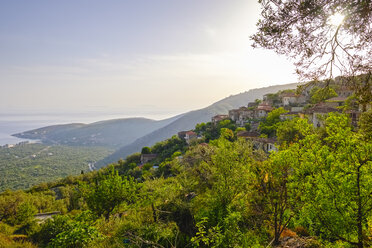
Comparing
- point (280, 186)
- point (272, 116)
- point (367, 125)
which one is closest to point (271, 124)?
point (272, 116)

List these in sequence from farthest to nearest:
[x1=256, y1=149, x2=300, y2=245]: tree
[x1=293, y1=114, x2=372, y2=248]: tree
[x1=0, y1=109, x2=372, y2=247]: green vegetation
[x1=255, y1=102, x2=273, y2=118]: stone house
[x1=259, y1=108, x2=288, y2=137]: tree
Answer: [x1=255, y1=102, x2=273, y2=118]: stone house < [x1=259, y1=108, x2=288, y2=137]: tree < [x1=256, y1=149, x2=300, y2=245]: tree < [x1=0, y1=109, x2=372, y2=247]: green vegetation < [x1=293, y1=114, x2=372, y2=248]: tree

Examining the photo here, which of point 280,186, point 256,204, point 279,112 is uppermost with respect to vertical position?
point 279,112

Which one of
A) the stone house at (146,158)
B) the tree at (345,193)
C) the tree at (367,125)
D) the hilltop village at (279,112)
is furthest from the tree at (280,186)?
the stone house at (146,158)

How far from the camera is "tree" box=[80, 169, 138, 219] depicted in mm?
15547

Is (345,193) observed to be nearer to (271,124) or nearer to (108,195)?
(108,195)

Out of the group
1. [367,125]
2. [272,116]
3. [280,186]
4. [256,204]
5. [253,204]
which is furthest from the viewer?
[272,116]

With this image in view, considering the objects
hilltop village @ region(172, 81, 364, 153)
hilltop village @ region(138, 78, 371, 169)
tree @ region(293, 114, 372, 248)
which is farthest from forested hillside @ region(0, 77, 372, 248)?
hilltop village @ region(172, 81, 364, 153)

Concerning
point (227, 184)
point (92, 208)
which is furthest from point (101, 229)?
point (227, 184)

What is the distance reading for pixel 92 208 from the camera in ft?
52.0

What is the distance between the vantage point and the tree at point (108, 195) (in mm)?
15547

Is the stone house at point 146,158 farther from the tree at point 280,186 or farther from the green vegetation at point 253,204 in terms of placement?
the tree at point 280,186

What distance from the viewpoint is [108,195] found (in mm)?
15570

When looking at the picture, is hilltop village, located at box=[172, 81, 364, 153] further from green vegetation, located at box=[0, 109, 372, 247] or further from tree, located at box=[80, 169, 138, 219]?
tree, located at box=[80, 169, 138, 219]

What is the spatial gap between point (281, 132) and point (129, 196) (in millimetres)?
21946
